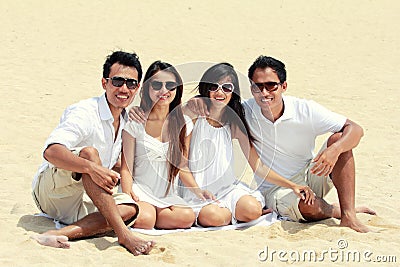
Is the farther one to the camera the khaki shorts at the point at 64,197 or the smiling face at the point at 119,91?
the smiling face at the point at 119,91

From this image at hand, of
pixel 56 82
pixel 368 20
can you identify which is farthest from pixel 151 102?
pixel 368 20

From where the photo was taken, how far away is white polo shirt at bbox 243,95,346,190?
15.8 feet

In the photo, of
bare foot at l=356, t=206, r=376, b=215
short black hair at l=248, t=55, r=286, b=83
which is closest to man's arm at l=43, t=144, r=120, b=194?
short black hair at l=248, t=55, r=286, b=83

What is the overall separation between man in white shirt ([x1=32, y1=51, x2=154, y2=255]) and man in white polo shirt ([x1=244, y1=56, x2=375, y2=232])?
1.01m

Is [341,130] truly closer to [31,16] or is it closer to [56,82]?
[56,82]

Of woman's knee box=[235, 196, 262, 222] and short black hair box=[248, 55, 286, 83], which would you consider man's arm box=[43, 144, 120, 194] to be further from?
short black hair box=[248, 55, 286, 83]

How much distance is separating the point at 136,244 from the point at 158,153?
882 millimetres

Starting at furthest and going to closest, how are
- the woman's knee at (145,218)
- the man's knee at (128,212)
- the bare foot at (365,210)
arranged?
the bare foot at (365,210)
the woman's knee at (145,218)
the man's knee at (128,212)

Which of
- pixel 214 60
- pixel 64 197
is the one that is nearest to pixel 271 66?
pixel 64 197

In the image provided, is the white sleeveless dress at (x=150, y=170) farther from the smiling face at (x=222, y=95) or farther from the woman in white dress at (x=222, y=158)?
the smiling face at (x=222, y=95)

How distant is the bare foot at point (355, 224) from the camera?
4.57m

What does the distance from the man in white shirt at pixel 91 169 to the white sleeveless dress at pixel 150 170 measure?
0.17 meters

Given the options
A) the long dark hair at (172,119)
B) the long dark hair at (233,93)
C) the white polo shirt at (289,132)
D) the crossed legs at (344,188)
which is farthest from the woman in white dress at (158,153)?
the crossed legs at (344,188)

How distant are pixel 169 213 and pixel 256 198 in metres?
0.70
